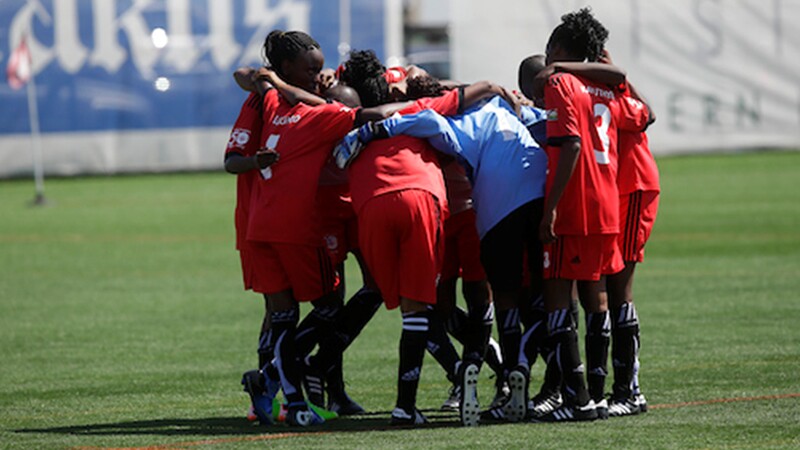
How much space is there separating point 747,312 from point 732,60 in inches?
751

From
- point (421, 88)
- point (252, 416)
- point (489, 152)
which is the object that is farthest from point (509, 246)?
point (252, 416)

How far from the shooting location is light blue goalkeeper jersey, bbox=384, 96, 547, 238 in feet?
23.9

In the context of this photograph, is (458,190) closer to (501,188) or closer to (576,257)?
(501,188)

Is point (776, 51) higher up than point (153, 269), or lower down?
higher up

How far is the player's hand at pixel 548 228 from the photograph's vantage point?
7.11m

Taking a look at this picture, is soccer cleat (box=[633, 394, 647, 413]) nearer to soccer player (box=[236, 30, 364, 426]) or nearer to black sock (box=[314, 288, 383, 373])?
black sock (box=[314, 288, 383, 373])

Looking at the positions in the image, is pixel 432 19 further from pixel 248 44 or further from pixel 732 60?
pixel 732 60

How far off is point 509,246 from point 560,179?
486mm

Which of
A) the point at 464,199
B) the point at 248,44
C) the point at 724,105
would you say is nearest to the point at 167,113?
the point at 248,44

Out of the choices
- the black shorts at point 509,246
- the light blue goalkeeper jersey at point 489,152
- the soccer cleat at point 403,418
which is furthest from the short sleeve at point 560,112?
the soccer cleat at point 403,418

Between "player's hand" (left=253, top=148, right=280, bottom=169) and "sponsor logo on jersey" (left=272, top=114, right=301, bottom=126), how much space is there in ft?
0.61

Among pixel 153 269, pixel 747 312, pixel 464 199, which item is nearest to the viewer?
pixel 464 199

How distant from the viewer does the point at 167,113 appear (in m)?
30.4

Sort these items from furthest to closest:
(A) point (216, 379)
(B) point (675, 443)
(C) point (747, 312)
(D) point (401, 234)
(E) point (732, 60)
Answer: (E) point (732, 60)
(C) point (747, 312)
(A) point (216, 379)
(D) point (401, 234)
(B) point (675, 443)
